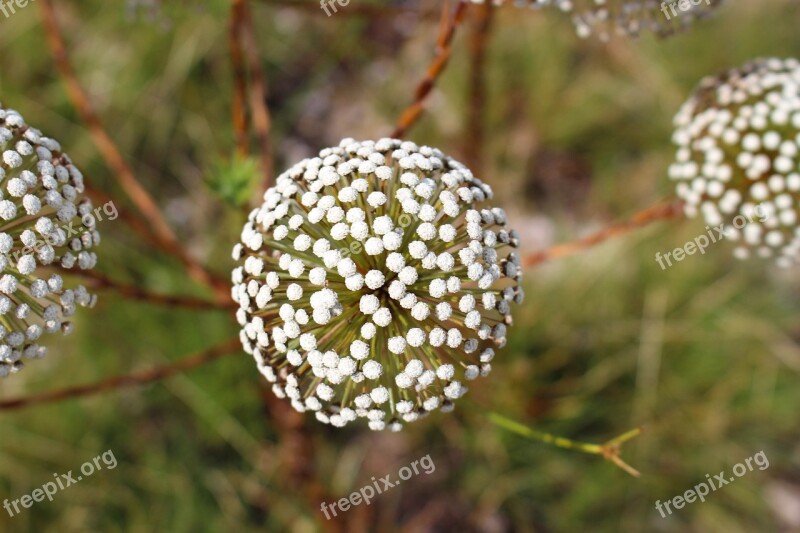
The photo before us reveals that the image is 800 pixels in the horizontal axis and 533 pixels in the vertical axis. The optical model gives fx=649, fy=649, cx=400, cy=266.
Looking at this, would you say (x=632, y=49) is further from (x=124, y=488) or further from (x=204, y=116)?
(x=124, y=488)

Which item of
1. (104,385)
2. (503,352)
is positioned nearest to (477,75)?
(503,352)

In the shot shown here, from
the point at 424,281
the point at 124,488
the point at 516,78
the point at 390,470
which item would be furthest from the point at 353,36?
the point at 424,281

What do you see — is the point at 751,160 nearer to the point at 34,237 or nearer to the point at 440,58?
the point at 440,58

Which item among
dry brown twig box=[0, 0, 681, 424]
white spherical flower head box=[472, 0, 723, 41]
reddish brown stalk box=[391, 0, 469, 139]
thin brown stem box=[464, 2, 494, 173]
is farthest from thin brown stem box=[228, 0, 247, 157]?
white spherical flower head box=[472, 0, 723, 41]

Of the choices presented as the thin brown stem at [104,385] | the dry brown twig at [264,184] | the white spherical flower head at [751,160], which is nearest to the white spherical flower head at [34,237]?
the dry brown twig at [264,184]

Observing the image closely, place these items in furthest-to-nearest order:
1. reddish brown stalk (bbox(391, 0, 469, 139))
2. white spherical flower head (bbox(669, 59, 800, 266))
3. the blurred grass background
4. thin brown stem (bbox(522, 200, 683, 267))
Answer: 1. the blurred grass background
2. thin brown stem (bbox(522, 200, 683, 267))
3. white spherical flower head (bbox(669, 59, 800, 266))
4. reddish brown stalk (bbox(391, 0, 469, 139))

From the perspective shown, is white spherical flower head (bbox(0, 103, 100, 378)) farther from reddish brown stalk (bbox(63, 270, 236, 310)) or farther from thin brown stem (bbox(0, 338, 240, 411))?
thin brown stem (bbox(0, 338, 240, 411))
